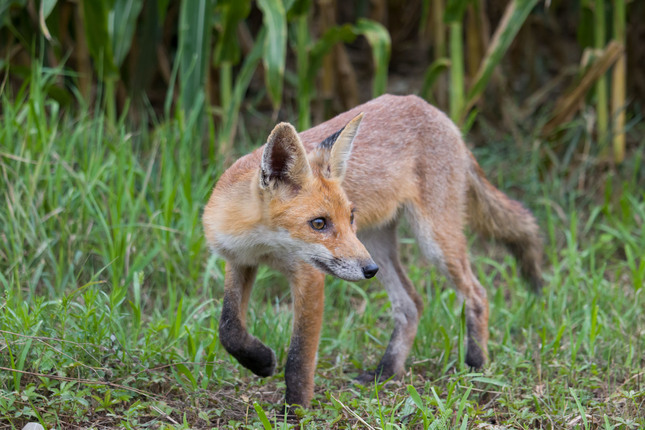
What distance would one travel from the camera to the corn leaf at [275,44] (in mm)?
5285

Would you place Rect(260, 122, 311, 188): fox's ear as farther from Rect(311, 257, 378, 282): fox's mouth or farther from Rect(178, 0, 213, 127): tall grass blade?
Rect(178, 0, 213, 127): tall grass blade

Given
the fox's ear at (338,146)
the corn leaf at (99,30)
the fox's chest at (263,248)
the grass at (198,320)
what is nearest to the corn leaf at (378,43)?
the grass at (198,320)

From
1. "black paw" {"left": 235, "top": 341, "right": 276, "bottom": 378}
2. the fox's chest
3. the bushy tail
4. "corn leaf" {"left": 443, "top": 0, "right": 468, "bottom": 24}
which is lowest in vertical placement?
"black paw" {"left": 235, "top": 341, "right": 276, "bottom": 378}

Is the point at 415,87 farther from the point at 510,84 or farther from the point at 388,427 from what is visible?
the point at 388,427

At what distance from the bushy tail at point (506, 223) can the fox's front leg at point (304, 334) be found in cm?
161

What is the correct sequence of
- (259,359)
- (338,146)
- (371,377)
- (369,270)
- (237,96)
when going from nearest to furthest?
1. (369,270)
2. (338,146)
3. (259,359)
4. (371,377)
5. (237,96)

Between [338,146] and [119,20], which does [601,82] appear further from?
[119,20]

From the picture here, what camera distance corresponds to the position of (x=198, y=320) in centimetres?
401

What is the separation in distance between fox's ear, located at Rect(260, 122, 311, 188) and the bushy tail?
1774 mm

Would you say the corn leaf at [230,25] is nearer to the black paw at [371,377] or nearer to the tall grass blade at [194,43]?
the tall grass blade at [194,43]

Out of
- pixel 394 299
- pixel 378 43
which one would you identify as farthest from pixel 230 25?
pixel 394 299

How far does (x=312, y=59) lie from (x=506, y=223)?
7.32 ft

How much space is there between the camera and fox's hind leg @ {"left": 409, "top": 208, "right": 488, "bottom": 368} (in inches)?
167

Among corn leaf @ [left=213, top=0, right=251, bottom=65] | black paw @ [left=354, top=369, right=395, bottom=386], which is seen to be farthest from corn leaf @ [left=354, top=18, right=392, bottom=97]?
black paw @ [left=354, top=369, right=395, bottom=386]
